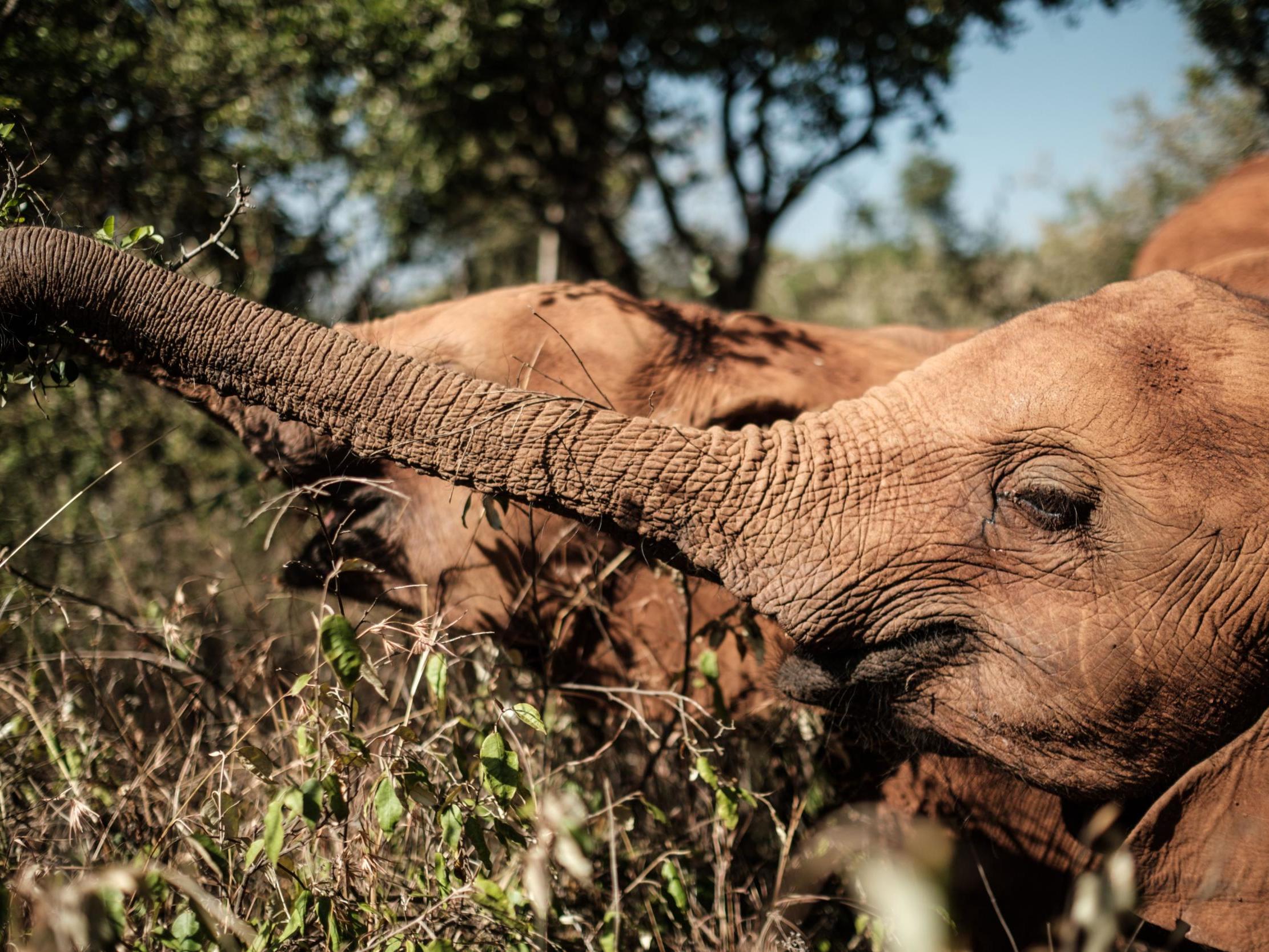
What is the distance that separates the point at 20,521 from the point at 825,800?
16.6ft

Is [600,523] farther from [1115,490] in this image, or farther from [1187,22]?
[1187,22]

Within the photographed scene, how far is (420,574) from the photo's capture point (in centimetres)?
298

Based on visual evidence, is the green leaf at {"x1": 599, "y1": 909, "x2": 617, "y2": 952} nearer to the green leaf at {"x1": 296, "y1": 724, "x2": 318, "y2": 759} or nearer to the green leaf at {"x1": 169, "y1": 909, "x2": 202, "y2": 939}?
the green leaf at {"x1": 296, "y1": 724, "x2": 318, "y2": 759}

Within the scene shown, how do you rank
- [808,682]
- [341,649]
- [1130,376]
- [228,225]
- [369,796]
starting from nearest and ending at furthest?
[341,649] < [1130,376] < [369,796] < [808,682] < [228,225]

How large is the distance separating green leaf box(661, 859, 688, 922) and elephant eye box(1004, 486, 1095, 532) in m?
1.51

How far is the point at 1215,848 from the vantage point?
7.91ft

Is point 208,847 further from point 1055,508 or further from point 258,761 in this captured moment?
point 1055,508

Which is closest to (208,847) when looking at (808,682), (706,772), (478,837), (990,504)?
(478,837)

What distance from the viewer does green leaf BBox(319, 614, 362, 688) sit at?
1891 mm

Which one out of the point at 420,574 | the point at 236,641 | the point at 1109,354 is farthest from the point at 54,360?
the point at 1109,354

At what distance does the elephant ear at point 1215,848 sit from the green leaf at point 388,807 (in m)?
A: 2.05

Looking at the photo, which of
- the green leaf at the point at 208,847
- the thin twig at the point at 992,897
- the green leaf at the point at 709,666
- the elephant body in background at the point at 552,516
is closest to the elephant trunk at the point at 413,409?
the elephant body in background at the point at 552,516

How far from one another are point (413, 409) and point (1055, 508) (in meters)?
1.75

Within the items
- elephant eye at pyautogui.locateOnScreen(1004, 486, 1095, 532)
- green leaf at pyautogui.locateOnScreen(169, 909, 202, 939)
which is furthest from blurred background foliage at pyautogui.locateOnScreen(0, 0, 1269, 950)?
elephant eye at pyautogui.locateOnScreen(1004, 486, 1095, 532)
